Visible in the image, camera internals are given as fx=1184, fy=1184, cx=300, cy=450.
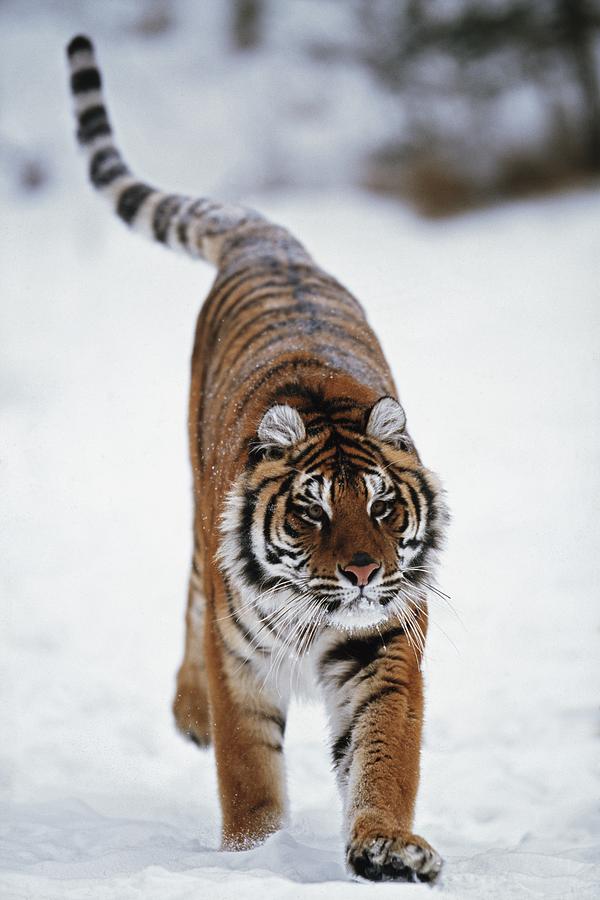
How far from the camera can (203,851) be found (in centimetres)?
185

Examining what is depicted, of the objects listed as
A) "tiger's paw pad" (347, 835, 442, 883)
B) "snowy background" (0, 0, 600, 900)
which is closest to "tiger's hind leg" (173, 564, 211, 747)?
"snowy background" (0, 0, 600, 900)

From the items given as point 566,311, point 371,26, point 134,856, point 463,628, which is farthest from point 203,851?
point 371,26

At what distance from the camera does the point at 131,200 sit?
3.04 meters

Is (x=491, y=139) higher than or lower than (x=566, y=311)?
higher

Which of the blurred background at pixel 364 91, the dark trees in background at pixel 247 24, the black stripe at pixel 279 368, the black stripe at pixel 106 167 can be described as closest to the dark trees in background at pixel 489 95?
the blurred background at pixel 364 91

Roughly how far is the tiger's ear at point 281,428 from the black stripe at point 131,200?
4.65ft

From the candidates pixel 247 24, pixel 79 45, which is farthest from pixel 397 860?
pixel 247 24

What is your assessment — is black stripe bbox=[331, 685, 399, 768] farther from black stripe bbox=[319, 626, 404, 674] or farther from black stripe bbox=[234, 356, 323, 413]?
black stripe bbox=[234, 356, 323, 413]

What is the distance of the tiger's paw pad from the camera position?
4.95 ft

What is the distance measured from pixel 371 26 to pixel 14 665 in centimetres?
816

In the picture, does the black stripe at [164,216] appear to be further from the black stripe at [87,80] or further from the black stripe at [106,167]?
the black stripe at [87,80]

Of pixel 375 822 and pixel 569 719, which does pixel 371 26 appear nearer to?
pixel 569 719

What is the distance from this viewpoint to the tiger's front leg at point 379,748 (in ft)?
5.00

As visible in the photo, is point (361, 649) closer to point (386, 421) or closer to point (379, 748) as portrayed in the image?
point (379, 748)
